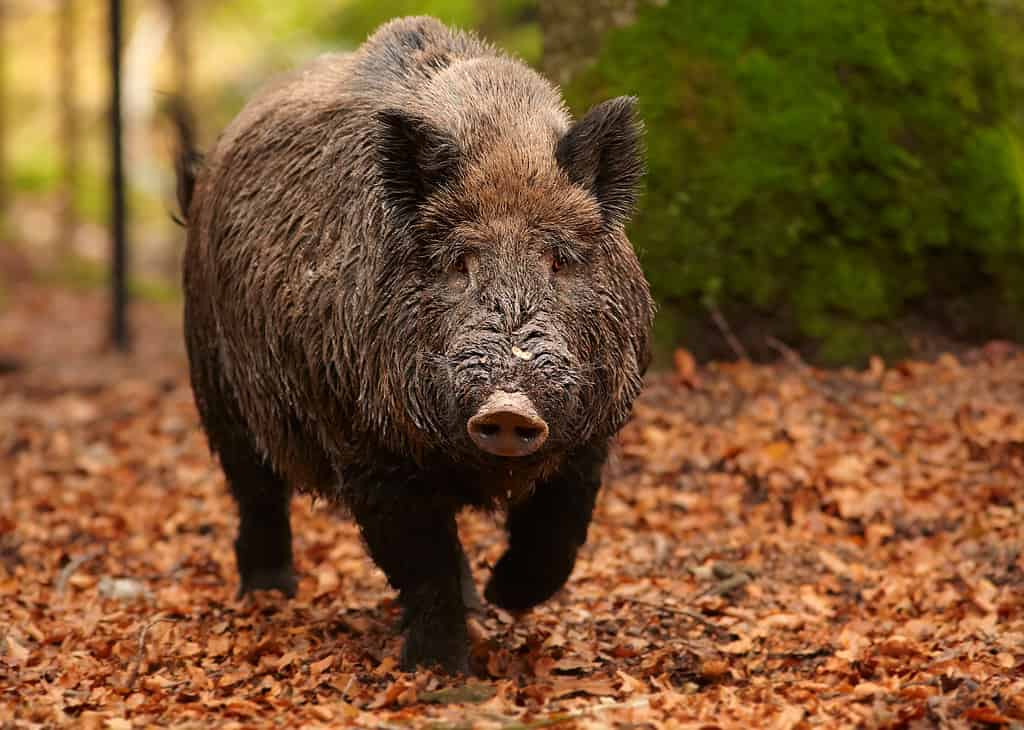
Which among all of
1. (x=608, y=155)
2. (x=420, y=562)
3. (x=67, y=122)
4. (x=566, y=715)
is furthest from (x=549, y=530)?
(x=67, y=122)

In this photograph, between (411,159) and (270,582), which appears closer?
(411,159)

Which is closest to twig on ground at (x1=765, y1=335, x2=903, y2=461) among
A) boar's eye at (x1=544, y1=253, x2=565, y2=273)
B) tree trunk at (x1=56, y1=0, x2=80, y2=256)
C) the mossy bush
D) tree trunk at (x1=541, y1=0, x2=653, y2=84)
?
the mossy bush

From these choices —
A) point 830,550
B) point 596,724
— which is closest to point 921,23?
point 830,550

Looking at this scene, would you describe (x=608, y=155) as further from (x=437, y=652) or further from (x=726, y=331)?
(x=726, y=331)

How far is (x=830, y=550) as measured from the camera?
7457 millimetres

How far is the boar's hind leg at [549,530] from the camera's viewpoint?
18.8ft

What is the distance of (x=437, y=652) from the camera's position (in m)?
5.58

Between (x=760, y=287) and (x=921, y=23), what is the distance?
7.58 feet

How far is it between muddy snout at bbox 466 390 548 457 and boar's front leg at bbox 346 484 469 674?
1.10 meters

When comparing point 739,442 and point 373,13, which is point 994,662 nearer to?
point 739,442

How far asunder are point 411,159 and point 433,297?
0.57 m

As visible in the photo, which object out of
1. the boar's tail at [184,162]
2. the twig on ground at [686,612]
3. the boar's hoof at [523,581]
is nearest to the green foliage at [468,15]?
the boar's tail at [184,162]

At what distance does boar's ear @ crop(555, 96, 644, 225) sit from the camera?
16.9 ft

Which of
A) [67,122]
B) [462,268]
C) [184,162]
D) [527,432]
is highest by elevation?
[67,122]
